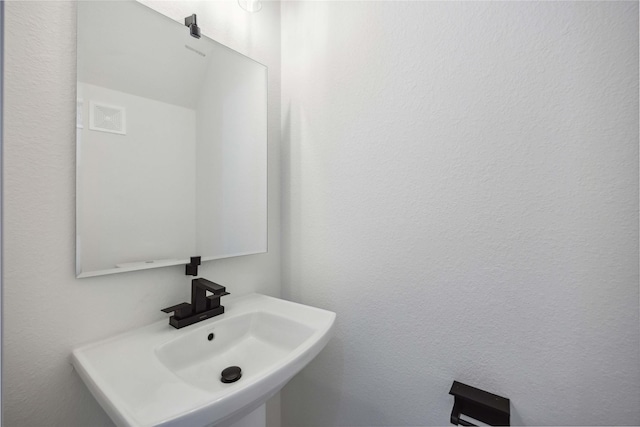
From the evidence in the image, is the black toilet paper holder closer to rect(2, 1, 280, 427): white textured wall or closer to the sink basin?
the sink basin

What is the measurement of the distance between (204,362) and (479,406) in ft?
2.86

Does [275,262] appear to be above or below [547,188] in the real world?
below

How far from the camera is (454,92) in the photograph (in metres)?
0.93

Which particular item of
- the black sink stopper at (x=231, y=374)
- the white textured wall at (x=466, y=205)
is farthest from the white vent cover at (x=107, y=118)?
the black sink stopper at (x=231, y=374)

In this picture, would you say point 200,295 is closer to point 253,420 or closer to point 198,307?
point 198,307

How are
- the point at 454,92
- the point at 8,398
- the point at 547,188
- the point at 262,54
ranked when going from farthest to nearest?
the point at 262,54, the point at 454,92, the point at 547,188, the point at 8,398

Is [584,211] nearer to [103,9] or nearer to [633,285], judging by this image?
[633,285]

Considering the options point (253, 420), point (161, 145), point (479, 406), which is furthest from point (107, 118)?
point (479, 406)

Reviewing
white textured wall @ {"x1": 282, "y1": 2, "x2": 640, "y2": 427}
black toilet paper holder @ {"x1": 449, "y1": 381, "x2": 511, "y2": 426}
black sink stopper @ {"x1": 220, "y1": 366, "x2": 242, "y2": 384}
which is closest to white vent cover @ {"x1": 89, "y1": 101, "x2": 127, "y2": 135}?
white textured wall @ {"x1": 282, "y1": 2, "x2": 640, "y2": 427}

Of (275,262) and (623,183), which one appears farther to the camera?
(275,262)

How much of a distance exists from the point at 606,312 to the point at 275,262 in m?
1.15

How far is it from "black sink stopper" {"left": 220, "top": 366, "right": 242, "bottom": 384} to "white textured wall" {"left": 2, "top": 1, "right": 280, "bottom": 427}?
1.07 feet

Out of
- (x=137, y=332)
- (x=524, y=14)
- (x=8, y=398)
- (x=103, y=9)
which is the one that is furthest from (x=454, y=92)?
(x=8, y=398)

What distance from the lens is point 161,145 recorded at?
96 cm
